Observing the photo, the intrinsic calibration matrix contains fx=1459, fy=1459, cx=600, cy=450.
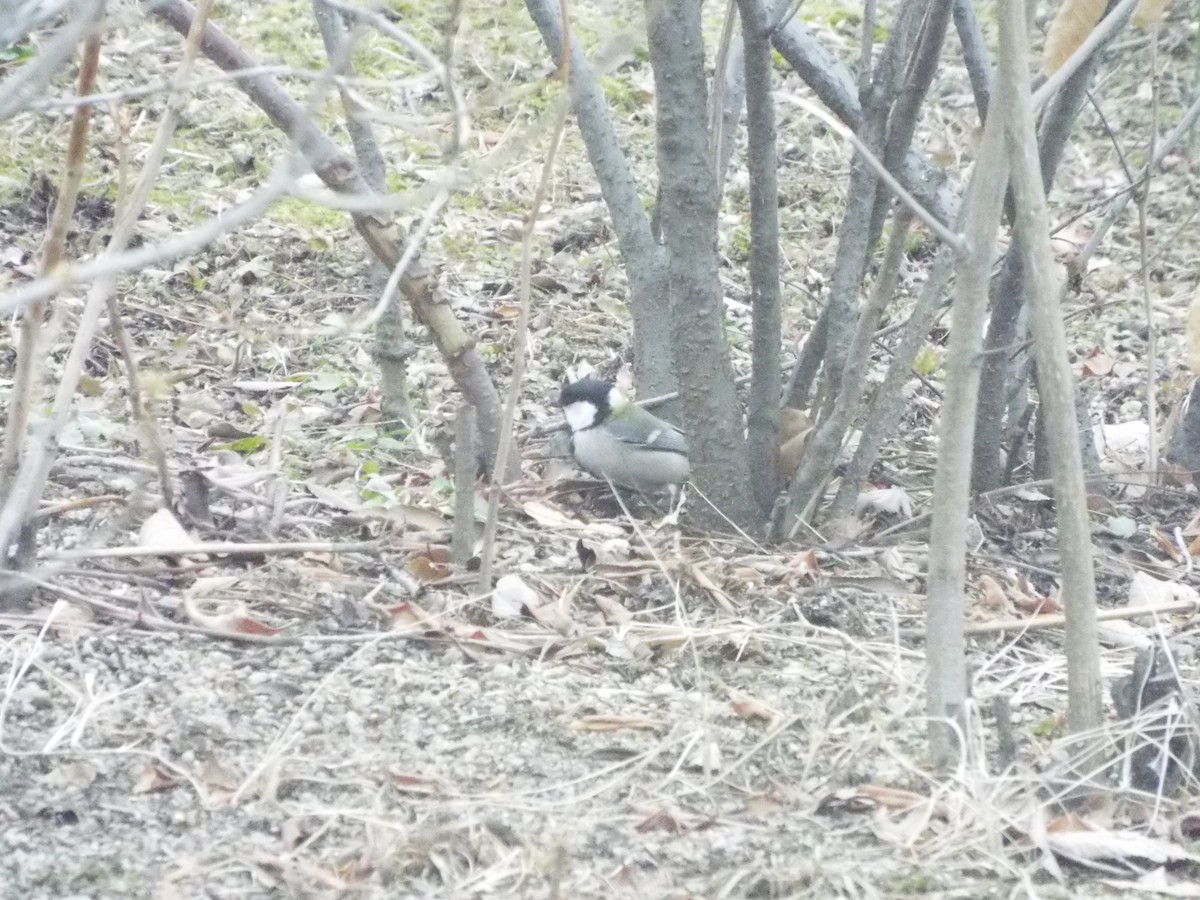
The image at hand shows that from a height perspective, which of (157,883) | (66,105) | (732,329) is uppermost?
(66,105)

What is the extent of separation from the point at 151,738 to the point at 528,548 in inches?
45.7

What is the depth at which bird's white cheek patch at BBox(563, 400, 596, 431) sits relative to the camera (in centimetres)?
401

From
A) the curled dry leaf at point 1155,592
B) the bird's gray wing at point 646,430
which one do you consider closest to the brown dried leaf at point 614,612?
the bird's gray wing at point 646,430

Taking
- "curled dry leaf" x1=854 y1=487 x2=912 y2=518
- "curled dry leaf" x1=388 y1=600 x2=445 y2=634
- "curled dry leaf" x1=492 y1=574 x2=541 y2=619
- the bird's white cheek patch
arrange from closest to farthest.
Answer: "curled dry leaf" x1=388 y1=600 x2=445 y2=634, "curled dry leaf" x1=492 y1=574 x2=541 y2=619, "curled dry leaf" x1=854 y1=487 x2=912 y2=518, the bird's white cheek patch

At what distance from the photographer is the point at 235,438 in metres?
4.05

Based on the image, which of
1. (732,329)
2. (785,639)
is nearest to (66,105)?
(785,639)

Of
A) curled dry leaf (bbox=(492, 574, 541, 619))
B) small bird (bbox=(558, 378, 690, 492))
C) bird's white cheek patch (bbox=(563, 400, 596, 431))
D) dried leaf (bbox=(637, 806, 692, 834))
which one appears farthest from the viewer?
bird's white cheek patch (bbox=(563, 400, 596, 431))

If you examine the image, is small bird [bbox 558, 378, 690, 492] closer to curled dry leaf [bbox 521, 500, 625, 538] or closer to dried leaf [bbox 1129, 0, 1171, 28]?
curled dry leaf [bbox 521, 500, 625, 538]

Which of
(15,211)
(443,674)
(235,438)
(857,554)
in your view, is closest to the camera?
(443,674)

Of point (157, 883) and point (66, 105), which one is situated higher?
point (66, 105)

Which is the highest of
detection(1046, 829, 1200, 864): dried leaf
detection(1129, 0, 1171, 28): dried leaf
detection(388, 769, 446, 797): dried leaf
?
detection(1129, 0, 1171, 28): dried leaf

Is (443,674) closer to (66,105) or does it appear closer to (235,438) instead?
(66,105)

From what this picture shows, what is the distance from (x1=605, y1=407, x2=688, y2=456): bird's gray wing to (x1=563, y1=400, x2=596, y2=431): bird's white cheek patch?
0.08m

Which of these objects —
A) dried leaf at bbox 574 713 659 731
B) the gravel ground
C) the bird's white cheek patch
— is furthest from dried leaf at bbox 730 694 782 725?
the bird's white cheek patch
